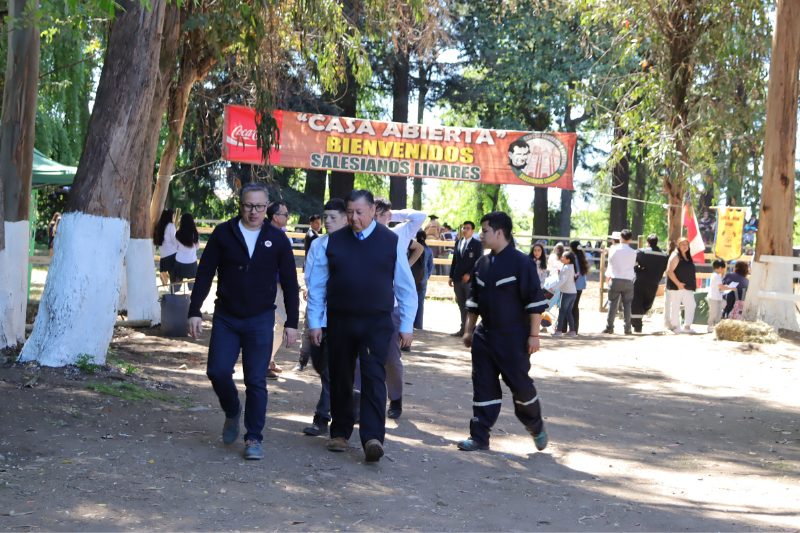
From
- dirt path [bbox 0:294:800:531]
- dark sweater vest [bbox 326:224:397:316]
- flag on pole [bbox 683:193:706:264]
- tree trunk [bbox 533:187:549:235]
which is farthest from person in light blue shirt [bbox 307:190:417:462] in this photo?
tree trunk [bbox 533:187:549:235]

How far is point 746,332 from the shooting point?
12133mm

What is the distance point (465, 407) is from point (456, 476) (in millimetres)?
2393

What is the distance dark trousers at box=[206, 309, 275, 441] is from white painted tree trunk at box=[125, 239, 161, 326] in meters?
6.75

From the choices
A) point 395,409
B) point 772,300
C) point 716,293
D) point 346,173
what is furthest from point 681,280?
point 346,173

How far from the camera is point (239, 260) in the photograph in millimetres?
5406

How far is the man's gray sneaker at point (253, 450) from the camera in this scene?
212 inches

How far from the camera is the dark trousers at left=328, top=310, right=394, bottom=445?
5379mm

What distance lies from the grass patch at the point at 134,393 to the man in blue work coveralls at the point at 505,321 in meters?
2.74

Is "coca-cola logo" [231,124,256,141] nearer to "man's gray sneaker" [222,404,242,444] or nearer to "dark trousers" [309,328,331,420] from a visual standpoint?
"dark trousers" [309,328,331,420]

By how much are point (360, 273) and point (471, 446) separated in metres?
1.65

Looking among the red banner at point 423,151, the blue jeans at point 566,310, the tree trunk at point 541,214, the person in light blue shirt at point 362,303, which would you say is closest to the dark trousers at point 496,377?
the person in light blue shirt at point 362,303

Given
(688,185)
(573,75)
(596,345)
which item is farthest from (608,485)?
(573,75)

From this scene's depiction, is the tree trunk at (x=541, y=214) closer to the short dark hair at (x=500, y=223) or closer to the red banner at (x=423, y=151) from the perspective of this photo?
the red banner at (x=423, y=151)

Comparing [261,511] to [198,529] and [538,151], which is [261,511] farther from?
[538,151]
